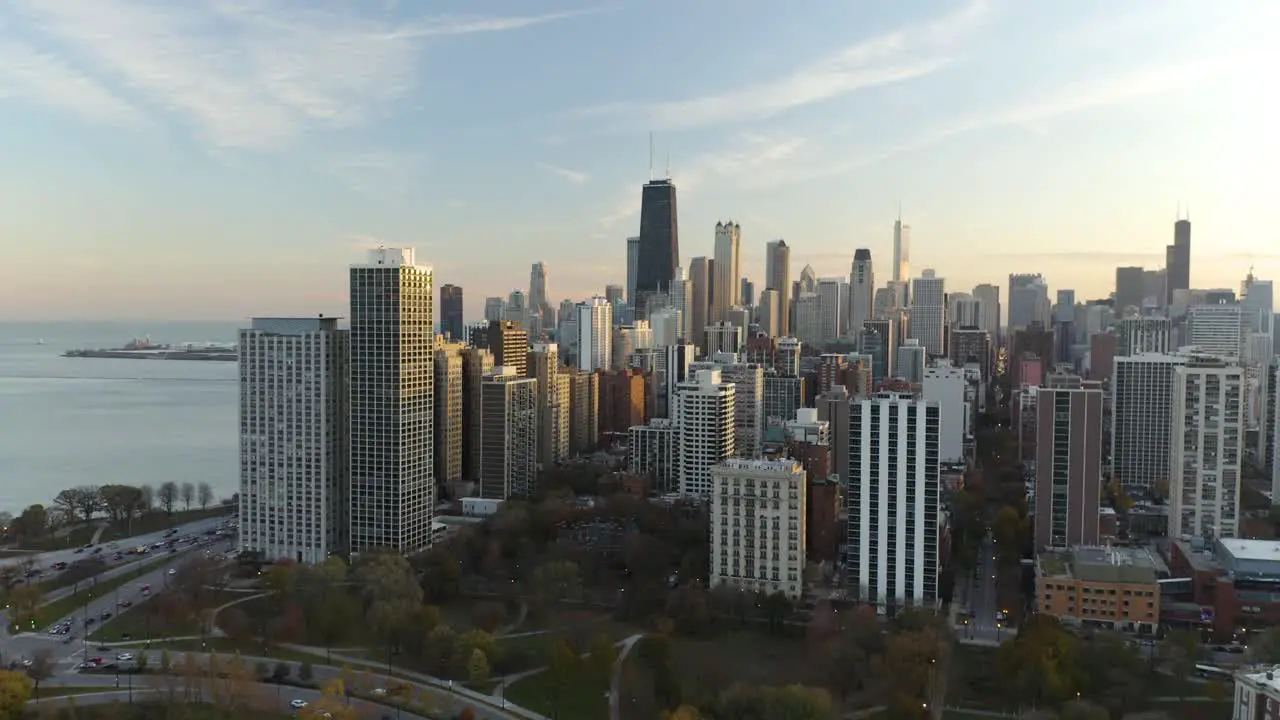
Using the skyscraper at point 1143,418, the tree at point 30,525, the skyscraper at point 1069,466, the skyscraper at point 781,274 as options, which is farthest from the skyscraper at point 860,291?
the tree at point 30,525

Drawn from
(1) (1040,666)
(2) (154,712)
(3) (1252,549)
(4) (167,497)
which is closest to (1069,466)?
(3) (1252,549)

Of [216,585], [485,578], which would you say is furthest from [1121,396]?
[216,585]

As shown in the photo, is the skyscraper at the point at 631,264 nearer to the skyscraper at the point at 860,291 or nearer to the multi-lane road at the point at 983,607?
the skyscraper at the point at 860,291

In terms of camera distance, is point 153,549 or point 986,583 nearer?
point 986,583

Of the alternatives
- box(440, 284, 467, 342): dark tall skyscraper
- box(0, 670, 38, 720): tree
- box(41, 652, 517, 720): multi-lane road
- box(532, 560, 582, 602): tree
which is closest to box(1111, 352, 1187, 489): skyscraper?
box(532, 560, 582, 602): tree

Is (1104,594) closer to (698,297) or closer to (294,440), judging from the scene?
(294,440)

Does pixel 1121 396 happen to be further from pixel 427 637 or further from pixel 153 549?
pixel 153 549
